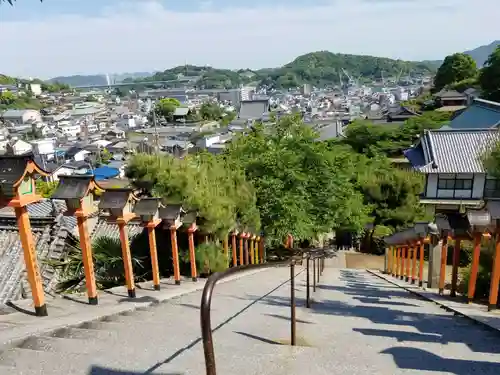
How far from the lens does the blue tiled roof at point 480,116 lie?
1128 inches

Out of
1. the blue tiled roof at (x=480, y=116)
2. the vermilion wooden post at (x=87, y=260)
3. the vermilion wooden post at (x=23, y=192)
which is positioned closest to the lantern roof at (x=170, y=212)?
the vermilion wooden post at (x=87, y=260)

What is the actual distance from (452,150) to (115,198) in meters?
22.5

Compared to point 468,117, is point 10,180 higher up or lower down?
higher up

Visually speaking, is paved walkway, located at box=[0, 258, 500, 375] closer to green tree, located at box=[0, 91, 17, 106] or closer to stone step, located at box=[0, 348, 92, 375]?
stone step, located at box=[0, 348, 92, 375]

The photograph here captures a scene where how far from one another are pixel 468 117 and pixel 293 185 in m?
23.1

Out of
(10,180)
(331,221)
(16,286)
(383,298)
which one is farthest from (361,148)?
(10,180)

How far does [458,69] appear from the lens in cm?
6216

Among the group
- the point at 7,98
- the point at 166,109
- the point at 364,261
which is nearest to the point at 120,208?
the point at 364,261

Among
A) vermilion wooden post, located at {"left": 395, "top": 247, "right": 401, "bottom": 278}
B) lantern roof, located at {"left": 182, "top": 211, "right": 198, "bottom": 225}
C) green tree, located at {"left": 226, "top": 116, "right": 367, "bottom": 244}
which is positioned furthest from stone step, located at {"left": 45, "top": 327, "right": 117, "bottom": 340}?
vermilion wooden post, located at {"left": 395, "top": 247, "right": 401, "bottom": 278}

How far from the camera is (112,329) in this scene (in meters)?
4.43

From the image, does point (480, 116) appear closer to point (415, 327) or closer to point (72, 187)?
A: point (415, 327)

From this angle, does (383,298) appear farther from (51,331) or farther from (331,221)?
(331,221)

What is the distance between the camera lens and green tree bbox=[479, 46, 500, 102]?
4391 cm

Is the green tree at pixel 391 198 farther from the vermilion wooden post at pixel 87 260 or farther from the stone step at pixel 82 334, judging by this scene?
the stone step at pixel 82 334
